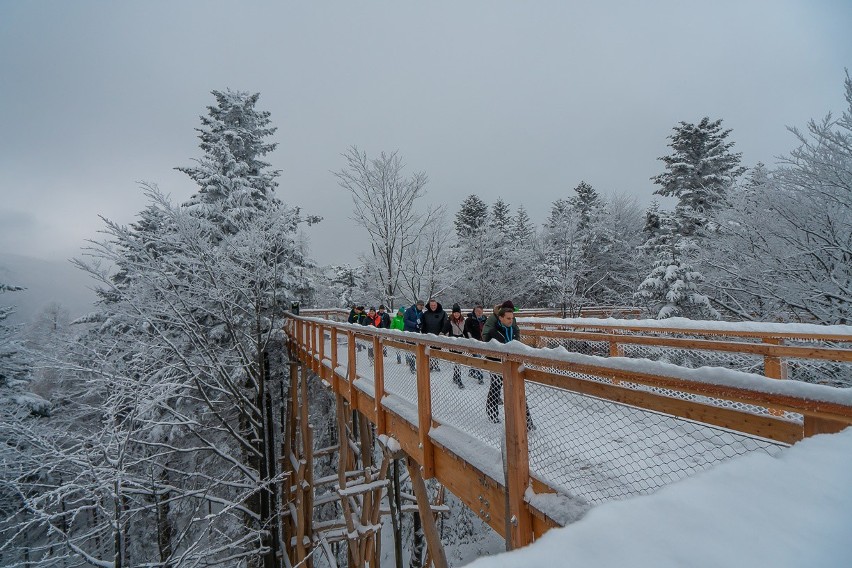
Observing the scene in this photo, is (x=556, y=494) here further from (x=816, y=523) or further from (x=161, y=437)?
(x=161, y=437)

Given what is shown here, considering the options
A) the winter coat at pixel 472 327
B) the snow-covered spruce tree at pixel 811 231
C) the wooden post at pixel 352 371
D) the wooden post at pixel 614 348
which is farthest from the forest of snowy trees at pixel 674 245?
the wooden post at pixel 352 371

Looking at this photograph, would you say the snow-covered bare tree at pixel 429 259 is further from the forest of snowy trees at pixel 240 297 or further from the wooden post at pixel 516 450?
the wooden post at pixel 516 450

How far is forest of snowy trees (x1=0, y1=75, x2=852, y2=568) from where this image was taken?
27.7 feet

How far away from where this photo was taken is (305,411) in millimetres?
10602

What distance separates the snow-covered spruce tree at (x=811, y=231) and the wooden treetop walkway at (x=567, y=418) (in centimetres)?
492

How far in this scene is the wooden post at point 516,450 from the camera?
2.60 m

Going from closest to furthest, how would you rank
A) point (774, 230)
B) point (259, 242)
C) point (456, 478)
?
point (456, 478), point (774, 230), point (259, 242)

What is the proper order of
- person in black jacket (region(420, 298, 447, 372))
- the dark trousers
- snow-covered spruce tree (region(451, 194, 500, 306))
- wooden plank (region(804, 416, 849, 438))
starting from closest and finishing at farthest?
wooden plank (region(804, 416, 849, 438)), the dark trousers, person in black jacket (region(420, 298, 447, 372)), snow-covered spruce tree (region(451, 194, 500, 306))

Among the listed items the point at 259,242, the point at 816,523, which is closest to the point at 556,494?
the point at 816,523

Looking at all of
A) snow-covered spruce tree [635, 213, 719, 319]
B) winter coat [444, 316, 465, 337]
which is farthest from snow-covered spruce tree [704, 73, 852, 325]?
winter coat [444, 316, 465, 337]

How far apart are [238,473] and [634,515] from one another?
17.6 metres

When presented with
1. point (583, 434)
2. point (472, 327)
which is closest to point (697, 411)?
point (583, 434)

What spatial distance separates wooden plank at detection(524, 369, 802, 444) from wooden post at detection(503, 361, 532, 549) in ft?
1.42

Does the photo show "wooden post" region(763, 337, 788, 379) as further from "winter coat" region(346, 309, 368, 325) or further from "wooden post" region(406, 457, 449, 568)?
"winter coat" region(346, 309, 368, 325)
